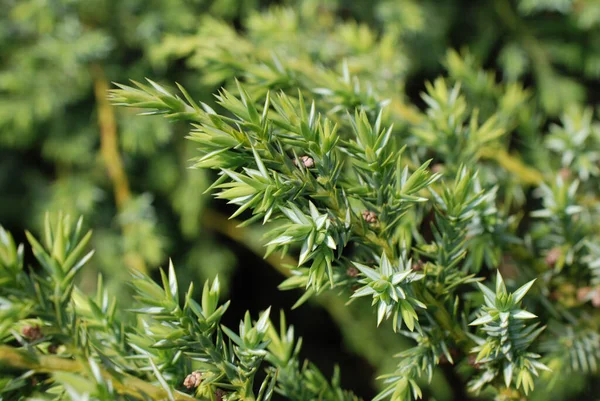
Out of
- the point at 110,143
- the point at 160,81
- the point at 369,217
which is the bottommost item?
the point at 110,143

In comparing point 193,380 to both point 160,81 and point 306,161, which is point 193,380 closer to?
point 306,161

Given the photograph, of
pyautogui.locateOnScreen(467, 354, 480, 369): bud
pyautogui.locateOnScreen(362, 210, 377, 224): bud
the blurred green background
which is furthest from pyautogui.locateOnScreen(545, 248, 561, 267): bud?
the blurred green background

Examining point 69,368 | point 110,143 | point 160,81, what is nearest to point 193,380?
point 69,368

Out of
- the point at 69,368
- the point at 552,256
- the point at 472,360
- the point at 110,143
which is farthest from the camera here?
the point at 110,143

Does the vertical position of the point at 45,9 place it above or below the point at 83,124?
above

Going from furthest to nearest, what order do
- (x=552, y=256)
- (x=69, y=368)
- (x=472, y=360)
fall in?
(x=552, y=256), (x=472, y=360), (x=69, y=368)

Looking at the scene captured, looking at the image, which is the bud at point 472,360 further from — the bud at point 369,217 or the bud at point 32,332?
the bud at point 32,332

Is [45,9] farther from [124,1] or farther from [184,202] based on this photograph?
[184,202]

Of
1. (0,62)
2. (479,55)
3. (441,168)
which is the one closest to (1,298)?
(441,168)
